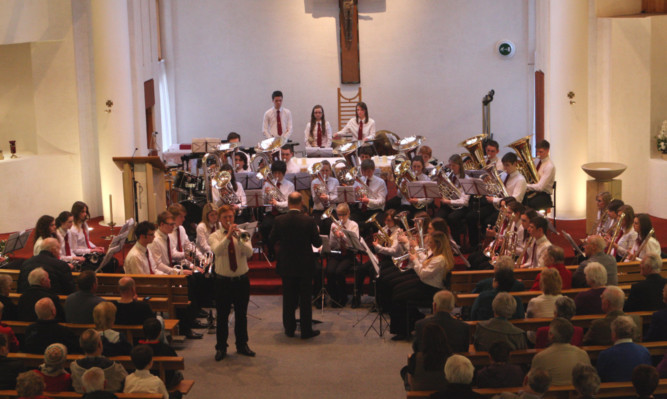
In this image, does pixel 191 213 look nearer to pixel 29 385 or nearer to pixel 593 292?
pixel 593 292

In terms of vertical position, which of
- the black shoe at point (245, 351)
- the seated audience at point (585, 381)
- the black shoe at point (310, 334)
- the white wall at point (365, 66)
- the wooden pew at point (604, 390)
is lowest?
the black shoe at point (245, 351)

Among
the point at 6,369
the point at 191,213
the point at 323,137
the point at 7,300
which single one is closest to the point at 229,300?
the point at 7,300

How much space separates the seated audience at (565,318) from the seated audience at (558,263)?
1.20 m

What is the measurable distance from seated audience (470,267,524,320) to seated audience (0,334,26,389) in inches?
136

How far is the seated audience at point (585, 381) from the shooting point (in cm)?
492

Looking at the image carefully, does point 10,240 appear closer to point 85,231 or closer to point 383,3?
point 85,231

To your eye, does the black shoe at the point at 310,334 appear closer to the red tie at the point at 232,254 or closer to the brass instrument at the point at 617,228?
the red tie at the point at 232,254

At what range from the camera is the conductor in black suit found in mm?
8289

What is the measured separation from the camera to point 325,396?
6.98m

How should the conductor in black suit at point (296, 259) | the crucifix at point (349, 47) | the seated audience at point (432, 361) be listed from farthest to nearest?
the crucifix at point (349, 47), the conductor in black suit at point (296, 259), the seated audience at point (432, 361)

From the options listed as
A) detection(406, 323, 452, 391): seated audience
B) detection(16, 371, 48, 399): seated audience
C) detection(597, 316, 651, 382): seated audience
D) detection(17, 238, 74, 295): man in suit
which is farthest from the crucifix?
detection(16, 371, 48, 399): seated audience

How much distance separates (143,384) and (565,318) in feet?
9.51

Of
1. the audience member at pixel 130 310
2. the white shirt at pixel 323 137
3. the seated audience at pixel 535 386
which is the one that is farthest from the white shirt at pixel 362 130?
the seated audience at pixel 535 386

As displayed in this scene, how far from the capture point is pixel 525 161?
35.1 feet
